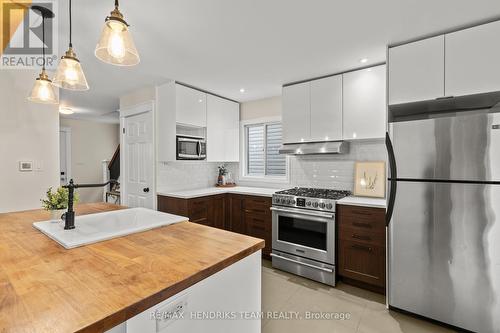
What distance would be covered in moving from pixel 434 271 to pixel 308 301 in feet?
3.73

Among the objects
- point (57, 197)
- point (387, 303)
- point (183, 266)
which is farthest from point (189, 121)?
point (387, 303)

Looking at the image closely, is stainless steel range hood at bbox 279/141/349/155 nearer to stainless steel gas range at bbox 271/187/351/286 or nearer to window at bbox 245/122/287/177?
stainless steel gas range at bbox 271/187/351/286

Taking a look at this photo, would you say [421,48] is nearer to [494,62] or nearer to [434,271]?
[494,62]

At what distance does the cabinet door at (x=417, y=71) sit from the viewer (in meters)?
1.98

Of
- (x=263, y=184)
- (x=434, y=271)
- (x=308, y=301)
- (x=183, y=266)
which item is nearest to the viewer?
(x=183, y=266)

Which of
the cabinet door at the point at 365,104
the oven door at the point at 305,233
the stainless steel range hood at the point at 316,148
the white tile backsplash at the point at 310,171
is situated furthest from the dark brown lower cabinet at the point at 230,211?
the cabinet door at the point at 365,104

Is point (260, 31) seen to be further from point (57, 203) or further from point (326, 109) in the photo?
point (57, 203)

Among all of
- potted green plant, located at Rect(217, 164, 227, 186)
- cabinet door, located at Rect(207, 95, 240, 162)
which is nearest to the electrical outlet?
cabinet door, located at Rect(207, 95, 240, 162)

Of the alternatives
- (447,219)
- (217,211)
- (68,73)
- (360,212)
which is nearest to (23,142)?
(68,73)

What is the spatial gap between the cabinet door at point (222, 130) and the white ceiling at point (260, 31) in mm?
800

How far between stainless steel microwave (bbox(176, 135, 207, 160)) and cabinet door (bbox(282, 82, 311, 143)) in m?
1.26

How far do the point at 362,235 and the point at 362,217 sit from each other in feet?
0.62

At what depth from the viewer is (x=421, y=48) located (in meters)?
2.04

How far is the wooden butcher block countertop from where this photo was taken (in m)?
0.65
